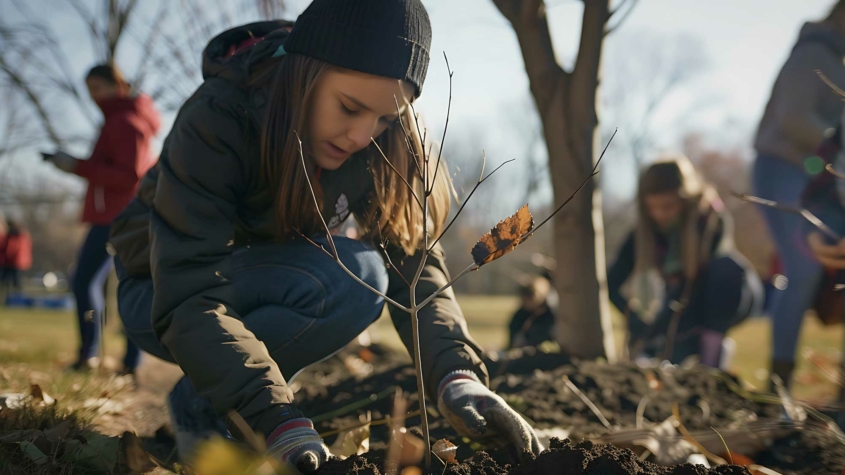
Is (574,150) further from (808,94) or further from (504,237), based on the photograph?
(504,237)

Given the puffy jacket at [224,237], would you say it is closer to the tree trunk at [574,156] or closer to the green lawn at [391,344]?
the green lawn at [391,344]

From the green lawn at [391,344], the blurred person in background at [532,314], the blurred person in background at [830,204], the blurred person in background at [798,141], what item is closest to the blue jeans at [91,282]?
the green lawn at [391,344]

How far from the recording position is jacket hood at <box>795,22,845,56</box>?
125 inches

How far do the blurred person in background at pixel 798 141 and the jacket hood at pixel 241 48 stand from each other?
2.56m

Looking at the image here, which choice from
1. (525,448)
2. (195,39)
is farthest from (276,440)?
(195,39)

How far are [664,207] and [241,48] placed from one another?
3356mm

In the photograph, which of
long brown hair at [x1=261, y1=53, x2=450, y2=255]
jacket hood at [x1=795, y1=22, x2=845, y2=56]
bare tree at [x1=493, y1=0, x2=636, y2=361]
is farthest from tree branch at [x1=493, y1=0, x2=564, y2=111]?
long brown hair at [x1=261, y1=53, x2=450, y2=255]

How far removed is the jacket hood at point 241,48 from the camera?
5.55ft

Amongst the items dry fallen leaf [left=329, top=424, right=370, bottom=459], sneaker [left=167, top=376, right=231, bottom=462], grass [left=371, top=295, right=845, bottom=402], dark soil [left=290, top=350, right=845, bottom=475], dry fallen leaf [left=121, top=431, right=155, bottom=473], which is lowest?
grass [left=371, top=295, right=845, bottom=402]

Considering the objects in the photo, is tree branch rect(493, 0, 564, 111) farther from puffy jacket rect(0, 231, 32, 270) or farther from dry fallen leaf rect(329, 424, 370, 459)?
puffy jacket rect(0, 231, 32, 270)

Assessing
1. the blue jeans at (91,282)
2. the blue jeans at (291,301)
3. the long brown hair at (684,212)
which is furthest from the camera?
the long brown hair at (684,212)

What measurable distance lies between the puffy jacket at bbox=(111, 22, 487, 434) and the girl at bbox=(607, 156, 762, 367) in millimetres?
2892

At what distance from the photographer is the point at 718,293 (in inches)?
178

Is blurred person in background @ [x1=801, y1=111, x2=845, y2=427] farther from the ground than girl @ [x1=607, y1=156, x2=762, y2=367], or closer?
farther from the ground
